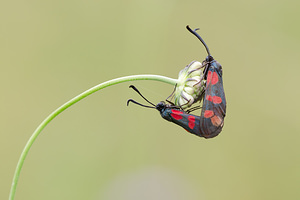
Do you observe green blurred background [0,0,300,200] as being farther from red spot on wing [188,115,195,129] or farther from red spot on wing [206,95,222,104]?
red spot on wing [206,95,222,104]

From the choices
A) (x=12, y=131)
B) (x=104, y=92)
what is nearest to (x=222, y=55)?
(x=104, y=92)

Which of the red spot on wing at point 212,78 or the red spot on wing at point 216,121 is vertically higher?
the red spot on wing at point 212,78

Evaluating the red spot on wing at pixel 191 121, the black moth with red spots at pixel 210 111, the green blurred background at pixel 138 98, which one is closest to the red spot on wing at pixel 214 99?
the black moth with red spots at pixel 210 111

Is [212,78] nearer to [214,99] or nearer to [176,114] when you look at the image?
[214,99]

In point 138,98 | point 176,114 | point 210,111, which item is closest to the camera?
point 210,111

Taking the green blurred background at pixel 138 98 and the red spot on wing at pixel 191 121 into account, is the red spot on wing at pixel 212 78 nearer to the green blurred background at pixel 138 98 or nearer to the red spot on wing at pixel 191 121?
the red spot on wing at pixel 191 121

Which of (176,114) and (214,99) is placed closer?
(214,99)

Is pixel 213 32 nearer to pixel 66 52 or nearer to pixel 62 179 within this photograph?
pixel 66 52

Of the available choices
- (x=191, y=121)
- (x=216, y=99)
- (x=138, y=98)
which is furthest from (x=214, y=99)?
(x=138, y=98)

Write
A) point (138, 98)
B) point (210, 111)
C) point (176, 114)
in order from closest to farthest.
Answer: point (210, 111), point (176, 114), point (138, 98)
